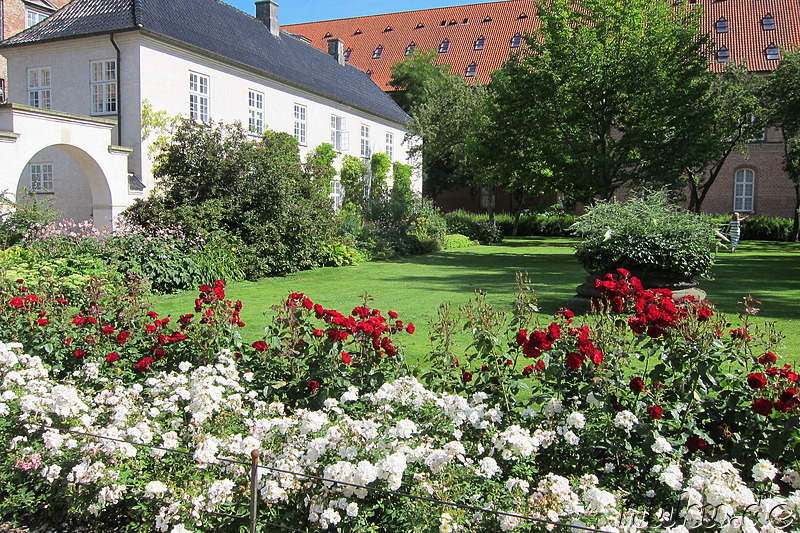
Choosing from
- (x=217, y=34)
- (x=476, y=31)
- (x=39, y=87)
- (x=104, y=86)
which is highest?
(x=476, y=31)

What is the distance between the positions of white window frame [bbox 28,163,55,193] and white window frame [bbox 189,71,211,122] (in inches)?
175

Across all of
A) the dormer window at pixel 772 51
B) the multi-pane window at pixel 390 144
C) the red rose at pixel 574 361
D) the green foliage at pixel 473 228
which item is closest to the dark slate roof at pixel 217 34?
the multi-pane window at pixel 390 144

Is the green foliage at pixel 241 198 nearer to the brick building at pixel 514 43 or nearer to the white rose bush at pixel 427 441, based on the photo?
the white rose bush at pixel 427 441

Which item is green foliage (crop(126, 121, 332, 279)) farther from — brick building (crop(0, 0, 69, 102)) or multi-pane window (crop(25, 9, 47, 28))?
multi-pane window (crop(25, 9, 47, 28))

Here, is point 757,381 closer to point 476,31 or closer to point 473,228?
point 473,228

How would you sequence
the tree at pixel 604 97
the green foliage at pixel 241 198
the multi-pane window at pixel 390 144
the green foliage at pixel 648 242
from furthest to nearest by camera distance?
the multi-pane window at pixel 390 144 < the tree at pixel 604 97 < the green foliage at pixel 241 198 < the green foliage at pixel 648 242

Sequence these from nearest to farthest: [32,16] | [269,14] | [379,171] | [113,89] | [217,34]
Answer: [113,89] < [217,34] < [269,14] < [32,16] < [379,171]

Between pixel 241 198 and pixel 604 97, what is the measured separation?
38.7 ft

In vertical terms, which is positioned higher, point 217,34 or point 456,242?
point 217,34

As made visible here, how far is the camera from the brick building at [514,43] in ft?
132

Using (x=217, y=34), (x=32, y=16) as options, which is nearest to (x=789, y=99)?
(x=217, y=34)

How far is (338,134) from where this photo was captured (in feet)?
97.3

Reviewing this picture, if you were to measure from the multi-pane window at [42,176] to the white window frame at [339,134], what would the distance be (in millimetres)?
12103

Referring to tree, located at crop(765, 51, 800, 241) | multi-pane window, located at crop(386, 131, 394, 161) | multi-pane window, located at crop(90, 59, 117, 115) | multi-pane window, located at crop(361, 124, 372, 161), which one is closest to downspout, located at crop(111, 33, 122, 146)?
multi-pane window, located at crop(90, 59, 117, 115)
